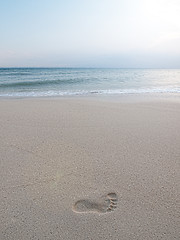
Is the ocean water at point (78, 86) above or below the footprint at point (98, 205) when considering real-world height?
above

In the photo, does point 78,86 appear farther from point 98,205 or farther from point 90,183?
point 98,205

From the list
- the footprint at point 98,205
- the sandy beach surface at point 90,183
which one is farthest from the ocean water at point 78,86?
the footprint at point 98,205

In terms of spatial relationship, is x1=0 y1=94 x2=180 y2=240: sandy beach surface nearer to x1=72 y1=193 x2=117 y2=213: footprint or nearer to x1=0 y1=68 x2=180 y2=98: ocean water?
x1=72 y1=193 x2=117 y2=213: footprint

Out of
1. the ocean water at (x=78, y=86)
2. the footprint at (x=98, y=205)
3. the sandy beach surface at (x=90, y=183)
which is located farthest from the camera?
the ocean water at (x=78, y=86)

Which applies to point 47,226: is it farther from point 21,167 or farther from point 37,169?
point 21,167

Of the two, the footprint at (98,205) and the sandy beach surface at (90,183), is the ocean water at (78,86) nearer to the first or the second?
the sandy beach surface at (90,183)

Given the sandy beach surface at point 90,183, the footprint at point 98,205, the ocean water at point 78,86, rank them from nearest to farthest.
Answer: the sandy beach surface at point 90,183
the footprint at point 98,205
the ocean water at point 78,86

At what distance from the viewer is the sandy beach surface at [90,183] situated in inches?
57.3

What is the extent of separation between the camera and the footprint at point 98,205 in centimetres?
162

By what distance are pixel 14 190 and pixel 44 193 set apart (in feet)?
1.07

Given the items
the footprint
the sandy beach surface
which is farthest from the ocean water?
the footprint

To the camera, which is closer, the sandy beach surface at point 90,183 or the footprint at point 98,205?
the sandy beach surface at point 90,183

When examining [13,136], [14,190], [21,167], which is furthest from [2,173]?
[13,136]

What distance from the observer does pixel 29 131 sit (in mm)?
3400
